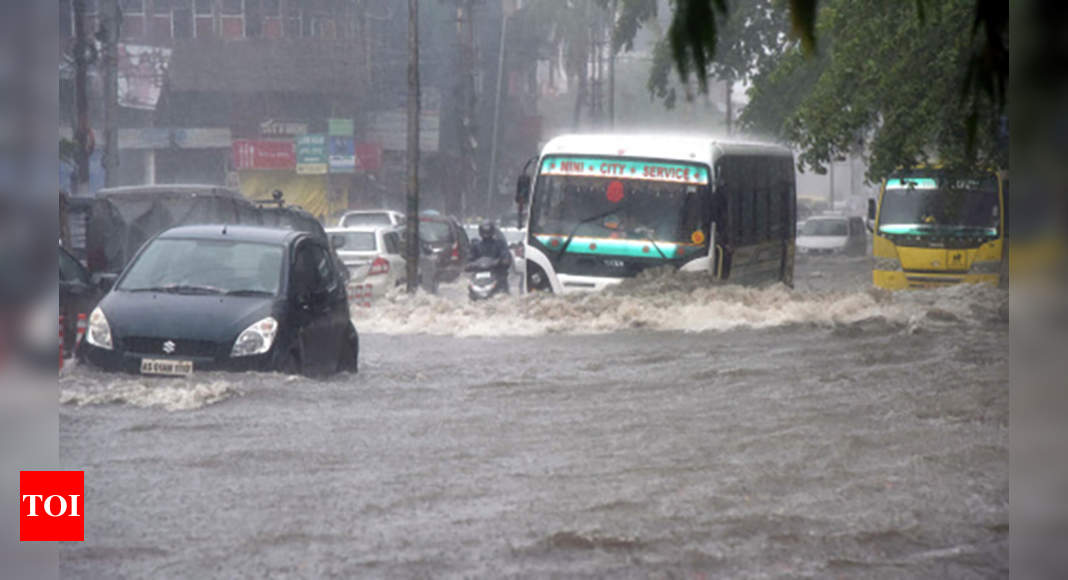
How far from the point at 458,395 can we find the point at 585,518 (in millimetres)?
5361

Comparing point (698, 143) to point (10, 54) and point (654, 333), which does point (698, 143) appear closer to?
point (654, 333)

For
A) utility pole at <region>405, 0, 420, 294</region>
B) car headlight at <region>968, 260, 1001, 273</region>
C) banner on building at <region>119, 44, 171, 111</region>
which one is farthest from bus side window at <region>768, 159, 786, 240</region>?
banner on building at <region>119, 44, 171, 111</region>

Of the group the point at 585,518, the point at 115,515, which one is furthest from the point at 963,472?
the point at 115,515

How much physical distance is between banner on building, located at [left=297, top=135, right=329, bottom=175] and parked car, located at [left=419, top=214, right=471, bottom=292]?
848 inches

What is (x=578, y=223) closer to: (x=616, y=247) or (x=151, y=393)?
(x=616, y=247)

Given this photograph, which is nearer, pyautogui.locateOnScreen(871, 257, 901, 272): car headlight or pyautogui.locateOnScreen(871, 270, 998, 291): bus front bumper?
pyautogui.locateOnScreen(871, 270, 998, 291): bus front bumper

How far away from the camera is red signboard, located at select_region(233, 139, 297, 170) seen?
5403 centimetres

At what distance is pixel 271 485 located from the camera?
27.4 ft

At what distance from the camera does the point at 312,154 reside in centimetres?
5462

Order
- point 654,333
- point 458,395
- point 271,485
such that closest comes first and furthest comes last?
point 271,485 → point 458,395 → point 654,333

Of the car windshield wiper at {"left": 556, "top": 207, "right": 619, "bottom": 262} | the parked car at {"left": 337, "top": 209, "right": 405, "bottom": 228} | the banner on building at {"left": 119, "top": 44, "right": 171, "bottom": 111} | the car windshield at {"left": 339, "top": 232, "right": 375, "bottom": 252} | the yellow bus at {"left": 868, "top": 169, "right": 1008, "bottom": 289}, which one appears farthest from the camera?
the banner on building at {"left": 119, "top": 44, "right": 171, "bottom": 111}

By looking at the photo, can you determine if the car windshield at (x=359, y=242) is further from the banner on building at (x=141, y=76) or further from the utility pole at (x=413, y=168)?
the banner on building at (x=141, y=76)

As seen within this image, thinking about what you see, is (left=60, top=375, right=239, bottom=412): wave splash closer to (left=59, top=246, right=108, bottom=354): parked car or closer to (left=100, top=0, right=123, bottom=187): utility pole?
(left=59, top=246, right=108, bottom=354): parked car

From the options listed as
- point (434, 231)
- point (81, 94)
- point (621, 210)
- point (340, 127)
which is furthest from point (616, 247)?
point (340, 127)
